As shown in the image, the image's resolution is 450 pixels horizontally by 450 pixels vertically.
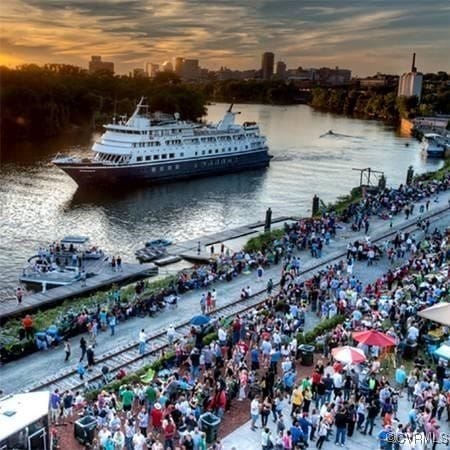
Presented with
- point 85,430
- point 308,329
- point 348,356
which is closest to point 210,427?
point 85,430

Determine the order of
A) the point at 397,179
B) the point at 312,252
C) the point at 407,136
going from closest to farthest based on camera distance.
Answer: the point at 312,252, the point at 397,179, the point at 407,136

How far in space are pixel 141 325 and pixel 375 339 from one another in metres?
11.4

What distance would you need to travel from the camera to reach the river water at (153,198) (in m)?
51.2

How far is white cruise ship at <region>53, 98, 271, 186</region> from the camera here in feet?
230

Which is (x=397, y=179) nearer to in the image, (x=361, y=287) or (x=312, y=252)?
(x=312, y=252)

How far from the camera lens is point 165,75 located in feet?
554

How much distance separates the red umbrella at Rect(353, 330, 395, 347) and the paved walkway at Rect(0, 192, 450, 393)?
1005cm

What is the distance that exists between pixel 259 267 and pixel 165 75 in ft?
461

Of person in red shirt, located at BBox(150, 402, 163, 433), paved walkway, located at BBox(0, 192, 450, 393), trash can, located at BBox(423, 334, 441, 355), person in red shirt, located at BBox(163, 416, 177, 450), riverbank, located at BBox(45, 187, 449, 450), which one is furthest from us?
paved walkway, located at BBox(0, 192, 450, 393)

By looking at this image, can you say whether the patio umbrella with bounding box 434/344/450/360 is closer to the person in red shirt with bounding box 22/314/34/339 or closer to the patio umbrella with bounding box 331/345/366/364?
the patio umbrella with bounding box 331/345/366/364

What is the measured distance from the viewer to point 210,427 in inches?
682

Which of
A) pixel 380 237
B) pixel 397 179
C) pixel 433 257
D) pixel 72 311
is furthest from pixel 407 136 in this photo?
pixel 72 311

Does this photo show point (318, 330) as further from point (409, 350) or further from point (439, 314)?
point (439, 314)

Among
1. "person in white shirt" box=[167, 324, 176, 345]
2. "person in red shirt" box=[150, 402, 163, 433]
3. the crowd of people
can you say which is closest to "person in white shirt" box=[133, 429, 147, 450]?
the crowd of people
